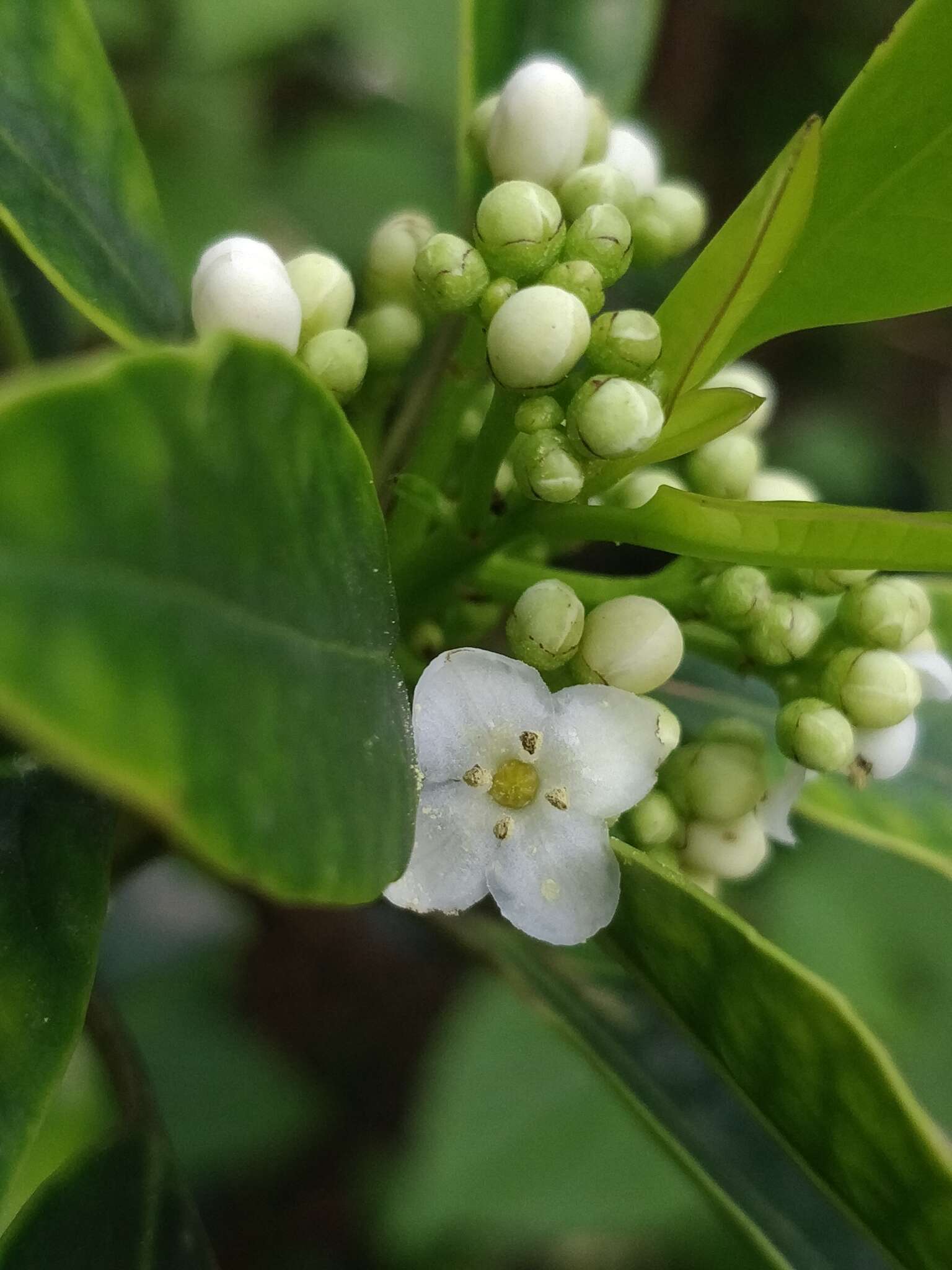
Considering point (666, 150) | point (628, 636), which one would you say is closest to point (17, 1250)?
point (628, 636)

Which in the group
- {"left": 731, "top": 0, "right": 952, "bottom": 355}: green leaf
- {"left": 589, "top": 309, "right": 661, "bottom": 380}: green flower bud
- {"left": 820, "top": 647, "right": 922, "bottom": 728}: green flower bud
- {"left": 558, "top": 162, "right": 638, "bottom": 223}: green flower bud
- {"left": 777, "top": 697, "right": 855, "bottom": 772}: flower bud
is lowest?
{"left": 777, "top": 697, "right": 855, "bottom": 772}: flower bud

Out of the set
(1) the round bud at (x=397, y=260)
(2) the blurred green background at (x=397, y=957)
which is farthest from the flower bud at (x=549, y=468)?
(2) the blurred green background at (x=397, y=957)

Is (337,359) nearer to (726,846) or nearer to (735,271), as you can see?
(735,271)

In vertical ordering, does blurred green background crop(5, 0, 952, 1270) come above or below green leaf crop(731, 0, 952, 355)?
below

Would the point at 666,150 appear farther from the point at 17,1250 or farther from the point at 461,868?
the point at 17,1250

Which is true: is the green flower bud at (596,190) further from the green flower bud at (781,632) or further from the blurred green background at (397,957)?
the blurred green background at (397,957)

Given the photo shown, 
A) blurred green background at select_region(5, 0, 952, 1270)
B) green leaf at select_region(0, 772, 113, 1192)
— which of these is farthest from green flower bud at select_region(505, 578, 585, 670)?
blurred green background at select_region(5, 0, 952, 1270)

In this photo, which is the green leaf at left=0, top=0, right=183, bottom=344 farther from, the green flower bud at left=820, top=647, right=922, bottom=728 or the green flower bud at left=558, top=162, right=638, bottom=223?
the green flower bud at left=820, top=647, right=922, bottom=728
